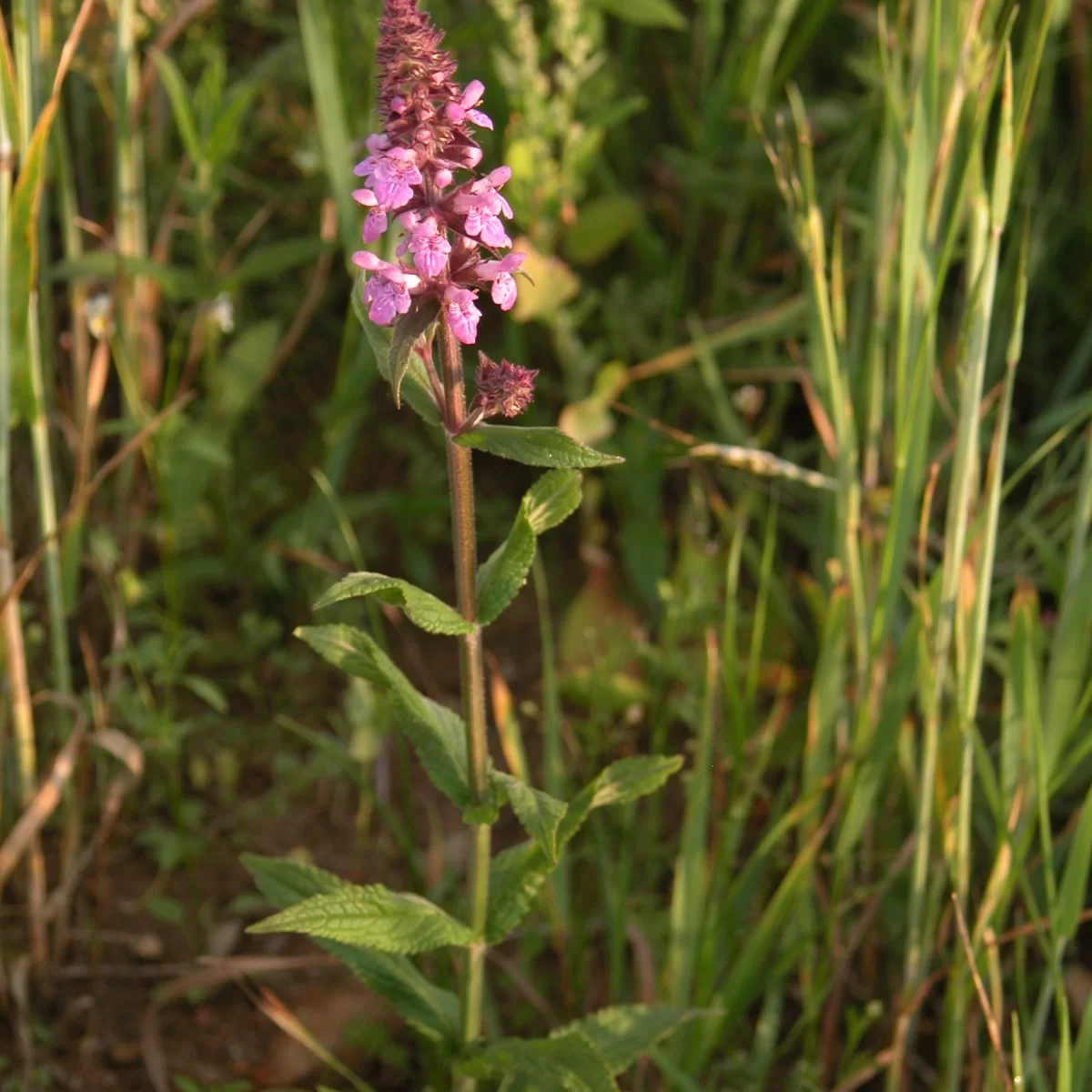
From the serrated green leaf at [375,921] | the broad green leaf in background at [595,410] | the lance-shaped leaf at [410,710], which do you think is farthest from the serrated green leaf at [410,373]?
the broad green leaf in background at [595,410]

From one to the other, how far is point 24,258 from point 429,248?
773 millimetres

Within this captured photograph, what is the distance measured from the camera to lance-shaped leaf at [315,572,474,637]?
1.05m

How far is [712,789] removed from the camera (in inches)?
76.9

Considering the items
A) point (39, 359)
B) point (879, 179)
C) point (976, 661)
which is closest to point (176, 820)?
point (39, 359)

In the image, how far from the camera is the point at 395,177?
102 cm

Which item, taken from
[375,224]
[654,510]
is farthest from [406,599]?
[654,510]

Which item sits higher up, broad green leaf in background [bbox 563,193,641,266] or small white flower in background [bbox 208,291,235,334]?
broad green leaf in background [bbox 563,193,641,266]

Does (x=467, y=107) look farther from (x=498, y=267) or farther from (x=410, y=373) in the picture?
(x=410, y=373)

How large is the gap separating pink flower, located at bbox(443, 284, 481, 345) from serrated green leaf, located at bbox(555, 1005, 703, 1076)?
2.50 ft

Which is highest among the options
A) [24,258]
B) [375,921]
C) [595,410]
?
[24,258]

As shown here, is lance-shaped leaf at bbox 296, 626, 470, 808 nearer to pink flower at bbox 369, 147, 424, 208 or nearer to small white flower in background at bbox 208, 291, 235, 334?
pink flower at bbox 369, 147, 424, 208

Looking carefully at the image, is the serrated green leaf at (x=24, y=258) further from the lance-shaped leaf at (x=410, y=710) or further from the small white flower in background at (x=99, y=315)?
the lance-shaped leaf at (x=410, y=710)

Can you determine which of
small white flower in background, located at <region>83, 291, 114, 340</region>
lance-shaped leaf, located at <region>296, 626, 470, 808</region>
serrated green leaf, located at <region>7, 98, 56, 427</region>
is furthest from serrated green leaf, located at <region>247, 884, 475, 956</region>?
small white flower in background, located at <region>83, 291, 114, 340</region>

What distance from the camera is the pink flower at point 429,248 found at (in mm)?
1028
